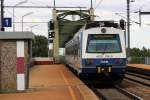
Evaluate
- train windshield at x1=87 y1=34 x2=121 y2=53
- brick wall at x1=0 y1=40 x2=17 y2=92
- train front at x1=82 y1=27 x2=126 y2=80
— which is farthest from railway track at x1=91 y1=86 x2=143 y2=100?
brick wall at x1=0 y1=40 x2=17 y2=92

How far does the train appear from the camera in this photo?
28.6 m

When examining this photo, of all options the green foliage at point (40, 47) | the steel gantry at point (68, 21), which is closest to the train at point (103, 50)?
the steel gantry at point (68, 21)

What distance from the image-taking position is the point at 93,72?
94.0 ft

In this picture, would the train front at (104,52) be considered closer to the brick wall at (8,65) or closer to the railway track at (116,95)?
the railway track at (116,95)

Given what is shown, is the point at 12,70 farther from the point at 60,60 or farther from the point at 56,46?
the point at 60,60

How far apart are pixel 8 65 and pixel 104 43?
7.68 m

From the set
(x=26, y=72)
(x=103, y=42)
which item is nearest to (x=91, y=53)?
(x=103, y=42)

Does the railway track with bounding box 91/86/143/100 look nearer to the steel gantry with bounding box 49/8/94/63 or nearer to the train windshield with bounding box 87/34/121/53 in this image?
the train windshield with bounding box 87/34/121/53

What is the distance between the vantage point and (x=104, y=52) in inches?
1137

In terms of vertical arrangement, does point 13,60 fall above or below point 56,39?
below

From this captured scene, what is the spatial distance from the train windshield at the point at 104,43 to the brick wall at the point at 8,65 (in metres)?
7.18

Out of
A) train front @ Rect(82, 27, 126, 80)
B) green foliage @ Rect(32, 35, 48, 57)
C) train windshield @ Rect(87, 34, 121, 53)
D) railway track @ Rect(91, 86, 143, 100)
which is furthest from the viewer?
green foliage @ Rect(32, 35, 48, 57)

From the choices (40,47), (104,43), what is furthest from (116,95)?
(40,47)

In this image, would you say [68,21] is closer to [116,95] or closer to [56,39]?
[56,39]
